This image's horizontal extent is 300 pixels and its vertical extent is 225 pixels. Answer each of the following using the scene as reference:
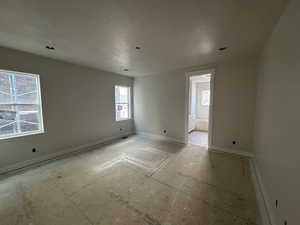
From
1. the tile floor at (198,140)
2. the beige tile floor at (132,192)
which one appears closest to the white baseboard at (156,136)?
the tile floor at (198,140)

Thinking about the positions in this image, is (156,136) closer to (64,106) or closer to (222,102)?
(222,102)

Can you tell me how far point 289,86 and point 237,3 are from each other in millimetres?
1051

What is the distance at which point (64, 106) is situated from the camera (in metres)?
3.38

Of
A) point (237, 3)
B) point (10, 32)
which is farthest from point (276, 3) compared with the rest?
point (10, 32)

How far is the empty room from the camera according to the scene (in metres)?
1.41

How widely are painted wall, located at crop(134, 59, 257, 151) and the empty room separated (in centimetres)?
3

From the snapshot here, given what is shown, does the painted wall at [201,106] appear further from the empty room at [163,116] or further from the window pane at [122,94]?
the window pane at [122,94]

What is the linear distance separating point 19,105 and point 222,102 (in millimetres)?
5068

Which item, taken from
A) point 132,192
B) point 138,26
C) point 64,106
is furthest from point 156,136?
point 138,26

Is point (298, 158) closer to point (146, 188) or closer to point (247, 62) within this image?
point (146, 188)

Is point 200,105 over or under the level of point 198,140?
over

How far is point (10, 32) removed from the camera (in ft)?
6.29

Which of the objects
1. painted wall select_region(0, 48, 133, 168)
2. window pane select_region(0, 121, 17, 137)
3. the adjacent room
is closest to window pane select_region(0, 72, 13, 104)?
painted wall select_region(0, 48, 133, 168)

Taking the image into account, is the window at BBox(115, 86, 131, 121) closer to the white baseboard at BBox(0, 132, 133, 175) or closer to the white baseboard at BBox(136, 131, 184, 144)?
the white baseboard at BBox(136, 131, 184, 144)
